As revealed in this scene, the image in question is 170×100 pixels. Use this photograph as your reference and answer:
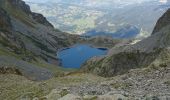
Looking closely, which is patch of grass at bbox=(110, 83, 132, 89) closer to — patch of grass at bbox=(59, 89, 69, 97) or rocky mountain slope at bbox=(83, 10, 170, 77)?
patch of grass at bbox=(59, 89, 69, 97)

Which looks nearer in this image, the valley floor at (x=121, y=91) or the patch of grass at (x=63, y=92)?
the valley floor at (x=121, y=91)

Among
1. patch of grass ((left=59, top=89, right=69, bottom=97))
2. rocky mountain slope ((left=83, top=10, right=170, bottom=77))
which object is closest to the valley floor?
patch of grass ((left=59, top=89, right=69, bottom=97))

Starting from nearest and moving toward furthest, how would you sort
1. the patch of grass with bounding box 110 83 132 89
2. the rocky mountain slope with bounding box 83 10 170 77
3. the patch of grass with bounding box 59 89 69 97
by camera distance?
the patch of grass with bounding box 59 89 69 97, the patch of grass with bounding box 110 83 132 89, the rocky mountain slope with bounding box 83 10 170 77

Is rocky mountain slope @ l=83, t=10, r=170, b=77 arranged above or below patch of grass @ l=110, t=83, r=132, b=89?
above

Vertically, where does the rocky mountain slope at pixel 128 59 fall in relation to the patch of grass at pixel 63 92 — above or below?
above

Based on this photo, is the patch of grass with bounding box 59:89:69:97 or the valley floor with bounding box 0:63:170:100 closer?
the valley floor with bounding box 0:63:170:100

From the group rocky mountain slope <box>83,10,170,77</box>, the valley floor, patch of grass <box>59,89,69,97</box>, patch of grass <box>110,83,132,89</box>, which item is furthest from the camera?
rocky mountain slope <box>83,10,170,77</box>

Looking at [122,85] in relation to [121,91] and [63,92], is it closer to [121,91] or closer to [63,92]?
[121,91]

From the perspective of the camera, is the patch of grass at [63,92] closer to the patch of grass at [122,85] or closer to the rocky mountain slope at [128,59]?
the patch of grass at [122,85]

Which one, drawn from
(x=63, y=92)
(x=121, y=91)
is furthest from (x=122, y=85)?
(x=63, y=92)

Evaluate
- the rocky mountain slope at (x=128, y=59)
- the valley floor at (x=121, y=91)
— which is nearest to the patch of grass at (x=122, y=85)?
the valley floor at (x=121, y=91)

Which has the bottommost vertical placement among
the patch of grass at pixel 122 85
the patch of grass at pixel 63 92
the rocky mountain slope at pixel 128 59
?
the patch of grass at pixel 63 92

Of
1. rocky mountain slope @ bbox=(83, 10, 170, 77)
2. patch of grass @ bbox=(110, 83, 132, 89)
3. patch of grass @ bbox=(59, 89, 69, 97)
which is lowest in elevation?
patch of grass @ bbox=(59, 89, 69, 97)

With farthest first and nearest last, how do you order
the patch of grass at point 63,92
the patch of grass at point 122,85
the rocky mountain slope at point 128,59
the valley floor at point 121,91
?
1. the rocky mountain slope at point 128,59
2. the patch of grass at point 122,85
3. the patch of grass at point 63,92
4. the valley floor at point 121,91
